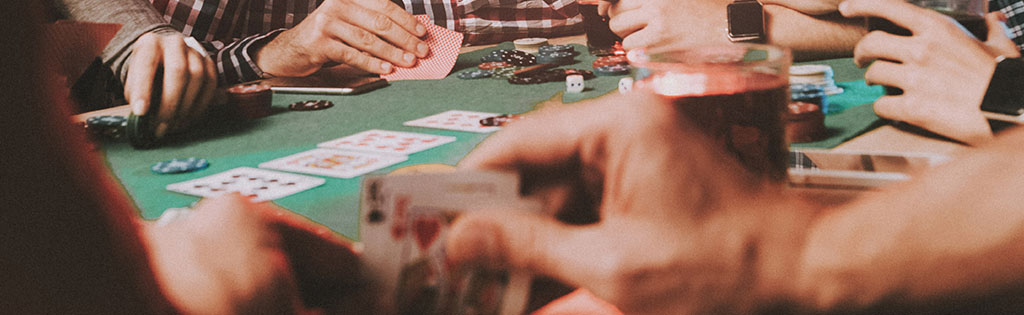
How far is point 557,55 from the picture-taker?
2529 millimetres

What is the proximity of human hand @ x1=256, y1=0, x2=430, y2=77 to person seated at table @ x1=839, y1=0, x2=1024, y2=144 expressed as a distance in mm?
1381

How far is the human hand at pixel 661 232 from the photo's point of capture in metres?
0.44

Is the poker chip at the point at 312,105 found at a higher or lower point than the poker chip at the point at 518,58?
higher

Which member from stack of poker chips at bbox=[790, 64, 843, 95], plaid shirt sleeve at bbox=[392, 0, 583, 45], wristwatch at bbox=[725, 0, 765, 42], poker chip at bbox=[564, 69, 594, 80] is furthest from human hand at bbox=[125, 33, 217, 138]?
plaid shirt sleeve at bbox=[392, 0, 583, 45]

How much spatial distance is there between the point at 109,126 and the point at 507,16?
9.23 feet

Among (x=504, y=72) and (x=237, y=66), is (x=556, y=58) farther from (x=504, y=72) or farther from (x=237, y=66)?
(x=237, y=66)

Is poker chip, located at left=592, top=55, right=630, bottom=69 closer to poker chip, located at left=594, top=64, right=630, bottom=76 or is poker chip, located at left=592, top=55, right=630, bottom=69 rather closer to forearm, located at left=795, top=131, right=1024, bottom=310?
poker chip, located at left=594, top=64, right=630, bottom=76

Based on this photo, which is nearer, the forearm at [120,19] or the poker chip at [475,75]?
the forearm at [120,19]

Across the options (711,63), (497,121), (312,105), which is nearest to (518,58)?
(312,105)

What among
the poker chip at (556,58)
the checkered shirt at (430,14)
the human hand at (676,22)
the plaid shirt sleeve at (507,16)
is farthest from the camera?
the plaid shirt sleeve at (507,16)

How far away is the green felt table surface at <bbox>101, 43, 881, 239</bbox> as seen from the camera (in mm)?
1026

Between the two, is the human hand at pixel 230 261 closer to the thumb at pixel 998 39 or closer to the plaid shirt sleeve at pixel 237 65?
the thumb at pixel 998 39

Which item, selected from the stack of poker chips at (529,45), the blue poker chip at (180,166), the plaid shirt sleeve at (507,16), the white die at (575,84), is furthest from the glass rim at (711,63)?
the plaid shirt sleeve at (507,16)

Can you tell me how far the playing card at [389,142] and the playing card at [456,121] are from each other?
72 mm
